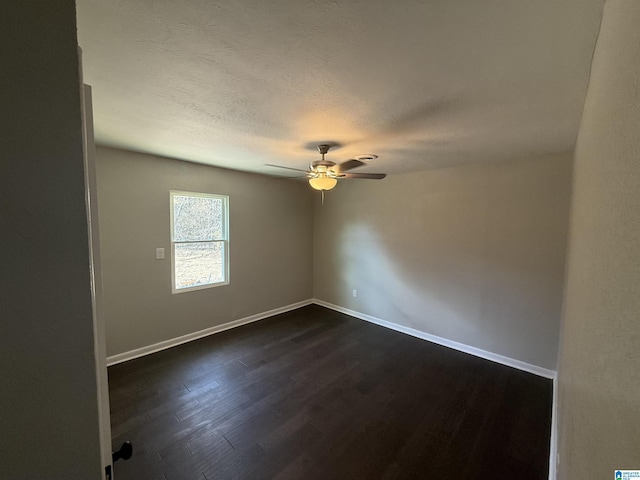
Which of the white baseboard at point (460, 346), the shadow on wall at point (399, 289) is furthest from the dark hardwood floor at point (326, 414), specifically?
the shadow on wall at point (399, 289)

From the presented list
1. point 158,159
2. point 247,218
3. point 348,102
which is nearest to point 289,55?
point 348,102

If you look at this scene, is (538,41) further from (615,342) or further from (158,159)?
(158,159)

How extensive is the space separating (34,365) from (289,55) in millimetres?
1346

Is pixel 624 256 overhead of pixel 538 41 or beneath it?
beneath

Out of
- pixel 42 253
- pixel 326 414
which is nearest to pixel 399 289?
pixel 326 414

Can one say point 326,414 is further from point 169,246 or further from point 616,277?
point 169,246

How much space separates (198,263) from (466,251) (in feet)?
11.7

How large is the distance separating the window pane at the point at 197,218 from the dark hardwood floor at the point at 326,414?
1.46 metres

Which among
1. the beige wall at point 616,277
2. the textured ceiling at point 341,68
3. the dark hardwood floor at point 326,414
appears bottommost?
the dark hardwood floor at point 326,414

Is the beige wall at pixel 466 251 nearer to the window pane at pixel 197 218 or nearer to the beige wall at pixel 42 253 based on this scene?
the window pane at pixel 197 218

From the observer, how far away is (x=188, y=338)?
3.38 m

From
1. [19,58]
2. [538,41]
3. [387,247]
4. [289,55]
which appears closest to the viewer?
[19,58]

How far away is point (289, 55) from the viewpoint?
117 centimetres

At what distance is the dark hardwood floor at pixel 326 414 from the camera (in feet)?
5.52
